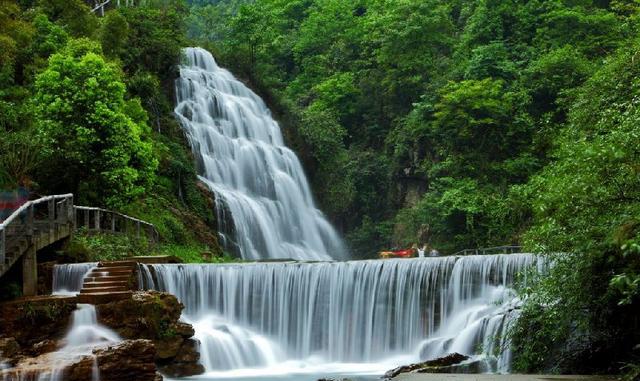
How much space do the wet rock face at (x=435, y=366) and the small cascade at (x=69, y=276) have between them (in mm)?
8982

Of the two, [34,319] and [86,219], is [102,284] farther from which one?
[86,219]

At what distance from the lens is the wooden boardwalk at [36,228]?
17.1 m

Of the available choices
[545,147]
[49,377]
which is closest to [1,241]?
[49,377]

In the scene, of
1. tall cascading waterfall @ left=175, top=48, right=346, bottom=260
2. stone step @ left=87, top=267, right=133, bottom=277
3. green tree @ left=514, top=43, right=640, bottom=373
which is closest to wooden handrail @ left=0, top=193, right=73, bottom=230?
stone step @ left=87, top=267, right=133, bottom=277

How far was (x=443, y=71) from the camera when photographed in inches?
1559

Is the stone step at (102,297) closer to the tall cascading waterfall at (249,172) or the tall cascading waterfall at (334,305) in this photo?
the tall cascading waterfall at (334,305)

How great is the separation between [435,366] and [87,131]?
14.1 meters

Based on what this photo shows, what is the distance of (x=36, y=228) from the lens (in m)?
18.6

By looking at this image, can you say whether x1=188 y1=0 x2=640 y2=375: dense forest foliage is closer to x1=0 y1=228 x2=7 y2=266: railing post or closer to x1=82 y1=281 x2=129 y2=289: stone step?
x1=82 y1=281 x2=129 y2=289: stone step

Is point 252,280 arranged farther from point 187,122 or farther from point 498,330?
point 187,122

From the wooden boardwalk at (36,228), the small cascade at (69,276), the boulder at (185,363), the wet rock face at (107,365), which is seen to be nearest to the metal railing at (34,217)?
the wooden boardwalk at (36,228)

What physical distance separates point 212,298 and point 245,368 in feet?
8.45

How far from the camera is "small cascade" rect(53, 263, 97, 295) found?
18688 millimetres

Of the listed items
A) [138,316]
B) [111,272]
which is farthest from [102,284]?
[138,316]
